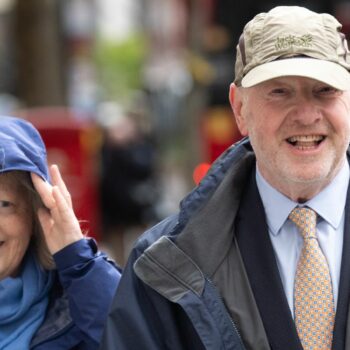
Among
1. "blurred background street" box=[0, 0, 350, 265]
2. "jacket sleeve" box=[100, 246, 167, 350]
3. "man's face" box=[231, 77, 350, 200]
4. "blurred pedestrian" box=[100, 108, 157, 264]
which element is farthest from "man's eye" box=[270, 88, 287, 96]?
"blurred pedestrian" box=[100, 108, 157, 264]

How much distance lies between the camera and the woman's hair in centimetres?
309

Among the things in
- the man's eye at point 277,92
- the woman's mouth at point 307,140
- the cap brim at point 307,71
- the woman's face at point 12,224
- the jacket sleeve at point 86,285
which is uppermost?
the cap brim at point 307,71

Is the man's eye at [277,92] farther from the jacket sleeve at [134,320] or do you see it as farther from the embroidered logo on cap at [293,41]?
the jacket sleeve at [134,320]

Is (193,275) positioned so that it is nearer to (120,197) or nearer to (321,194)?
(321,194)

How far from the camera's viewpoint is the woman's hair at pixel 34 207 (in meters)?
3.09

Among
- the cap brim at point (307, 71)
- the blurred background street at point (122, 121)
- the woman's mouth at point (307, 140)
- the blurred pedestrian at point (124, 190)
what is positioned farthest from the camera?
the blurred pedestrian at point (124, 190)

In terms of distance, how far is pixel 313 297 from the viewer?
2670mm

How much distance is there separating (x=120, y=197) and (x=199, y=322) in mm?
7026

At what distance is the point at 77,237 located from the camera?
10.0 feet

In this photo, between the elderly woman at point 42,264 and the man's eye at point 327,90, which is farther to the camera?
the elderly woman at point 42,264

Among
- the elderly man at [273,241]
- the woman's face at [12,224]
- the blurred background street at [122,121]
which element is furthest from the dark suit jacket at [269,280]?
the blurred background street at [122,121]

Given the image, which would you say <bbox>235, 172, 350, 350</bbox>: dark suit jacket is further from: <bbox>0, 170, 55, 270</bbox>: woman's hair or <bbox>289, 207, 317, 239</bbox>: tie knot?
<bbox>0, 170, 55, 270</bbox>: woman's hair

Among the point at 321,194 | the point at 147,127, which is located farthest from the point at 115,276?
the point at 147,127

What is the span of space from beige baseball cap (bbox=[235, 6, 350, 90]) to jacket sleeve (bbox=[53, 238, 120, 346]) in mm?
786
